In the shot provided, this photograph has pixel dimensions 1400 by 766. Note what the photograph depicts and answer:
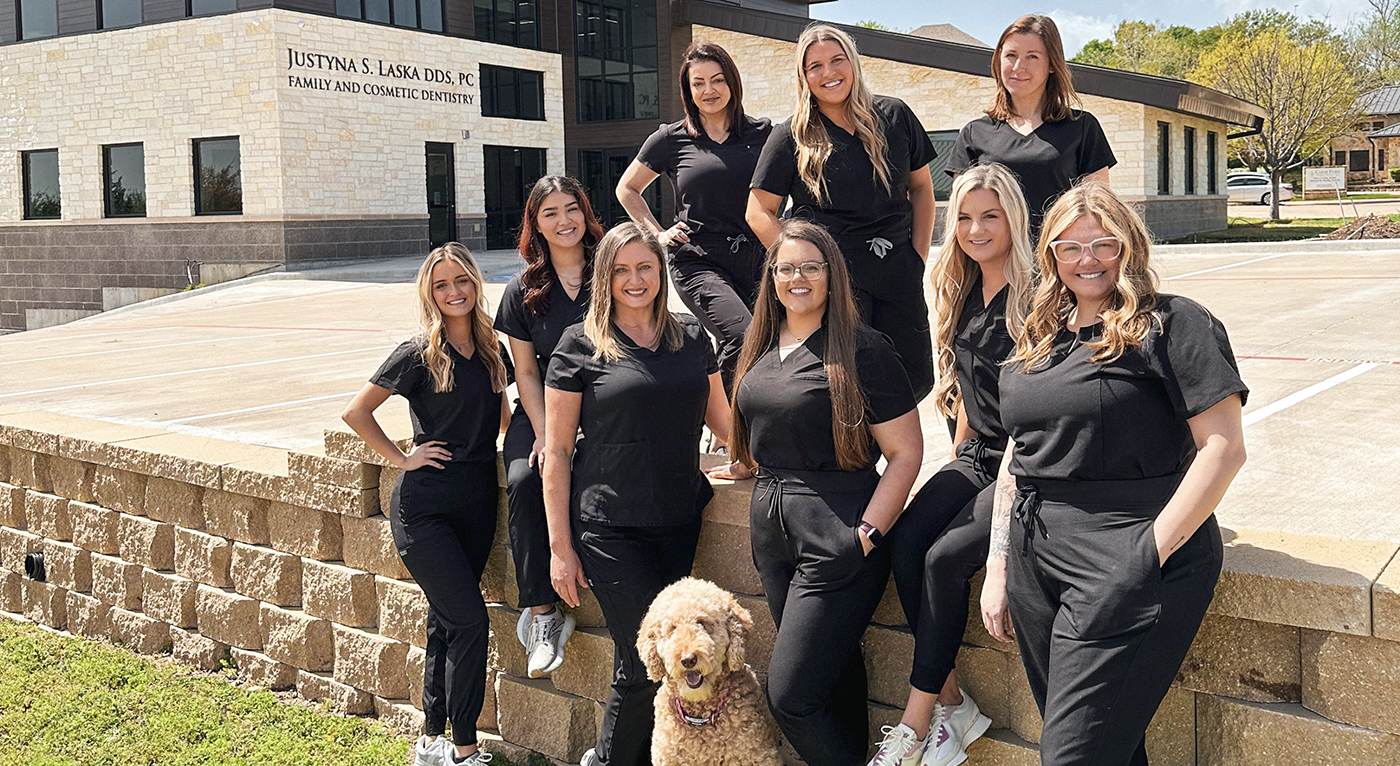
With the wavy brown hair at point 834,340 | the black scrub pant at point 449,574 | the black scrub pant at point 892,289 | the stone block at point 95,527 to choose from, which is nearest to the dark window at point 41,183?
the stone block at point 95,527

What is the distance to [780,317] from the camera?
422 centimetres

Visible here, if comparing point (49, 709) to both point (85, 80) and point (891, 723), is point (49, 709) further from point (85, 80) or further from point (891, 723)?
point (85, 80)

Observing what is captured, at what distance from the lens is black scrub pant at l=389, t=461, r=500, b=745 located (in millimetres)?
5141

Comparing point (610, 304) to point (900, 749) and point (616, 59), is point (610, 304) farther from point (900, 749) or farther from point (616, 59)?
point (616, 59)

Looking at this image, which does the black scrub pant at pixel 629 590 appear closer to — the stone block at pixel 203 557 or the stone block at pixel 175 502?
the stone block at pixel 203 557

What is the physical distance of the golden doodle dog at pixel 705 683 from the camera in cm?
→ 404

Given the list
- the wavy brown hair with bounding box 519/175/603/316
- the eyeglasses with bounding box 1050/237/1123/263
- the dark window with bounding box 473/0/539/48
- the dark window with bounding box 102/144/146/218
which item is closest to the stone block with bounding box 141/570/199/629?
the wavy brown hair with bounding box 519/175/603/316

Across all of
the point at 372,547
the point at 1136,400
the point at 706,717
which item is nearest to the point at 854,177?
the point at 1136,400

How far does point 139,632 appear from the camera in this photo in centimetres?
776

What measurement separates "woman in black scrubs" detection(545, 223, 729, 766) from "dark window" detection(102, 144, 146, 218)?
988 inches

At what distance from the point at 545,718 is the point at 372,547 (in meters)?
1.34

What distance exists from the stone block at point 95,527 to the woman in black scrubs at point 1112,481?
6379mm

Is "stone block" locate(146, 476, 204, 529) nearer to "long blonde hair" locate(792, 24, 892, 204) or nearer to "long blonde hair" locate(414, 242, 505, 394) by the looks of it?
"long blonde hair" locate(414, 242, 505, 394)

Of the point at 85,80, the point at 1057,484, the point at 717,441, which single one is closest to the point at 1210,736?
the point at 1057,484
